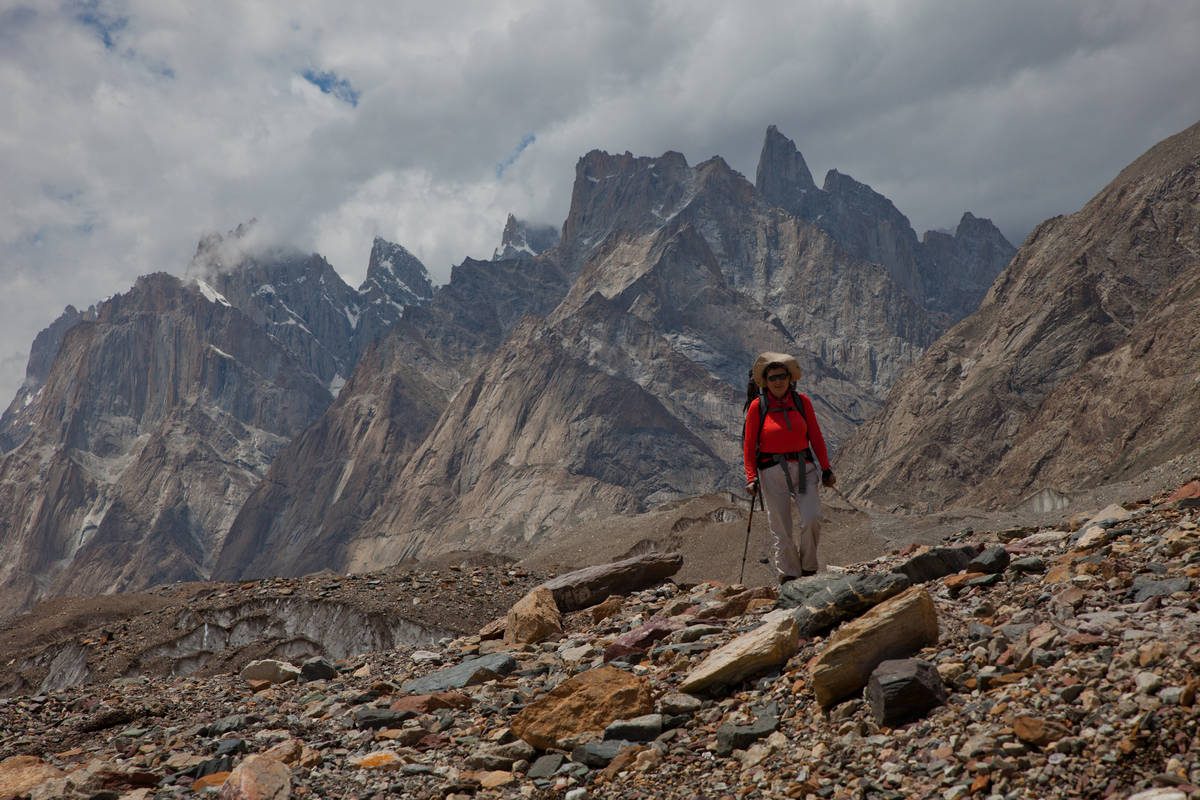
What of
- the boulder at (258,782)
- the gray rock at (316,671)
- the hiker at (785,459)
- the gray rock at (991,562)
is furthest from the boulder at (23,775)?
the gray rock at (991,562)

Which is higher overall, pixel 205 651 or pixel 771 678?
pixel 205 651

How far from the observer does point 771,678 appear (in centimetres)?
635

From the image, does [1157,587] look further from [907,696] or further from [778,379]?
[778,379]

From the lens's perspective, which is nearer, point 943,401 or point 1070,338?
point 1070,338

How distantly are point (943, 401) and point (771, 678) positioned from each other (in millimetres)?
129885

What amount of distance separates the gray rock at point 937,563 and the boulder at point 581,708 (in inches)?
105

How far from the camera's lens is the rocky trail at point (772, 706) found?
4.34 meters

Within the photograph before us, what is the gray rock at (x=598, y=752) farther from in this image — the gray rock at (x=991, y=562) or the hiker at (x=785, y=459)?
the hiker at (x=785, y=459)

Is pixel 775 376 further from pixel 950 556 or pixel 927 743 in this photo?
Result: pixel 927 743

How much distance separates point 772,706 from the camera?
5.84 m

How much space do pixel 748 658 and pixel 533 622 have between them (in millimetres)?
4350

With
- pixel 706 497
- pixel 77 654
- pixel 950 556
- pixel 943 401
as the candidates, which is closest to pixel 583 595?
pixel 950 556

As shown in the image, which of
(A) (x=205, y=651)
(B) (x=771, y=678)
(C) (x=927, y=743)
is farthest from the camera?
(A) (x=205, y=651)

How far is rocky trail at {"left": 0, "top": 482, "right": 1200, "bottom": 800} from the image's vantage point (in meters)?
4.34
